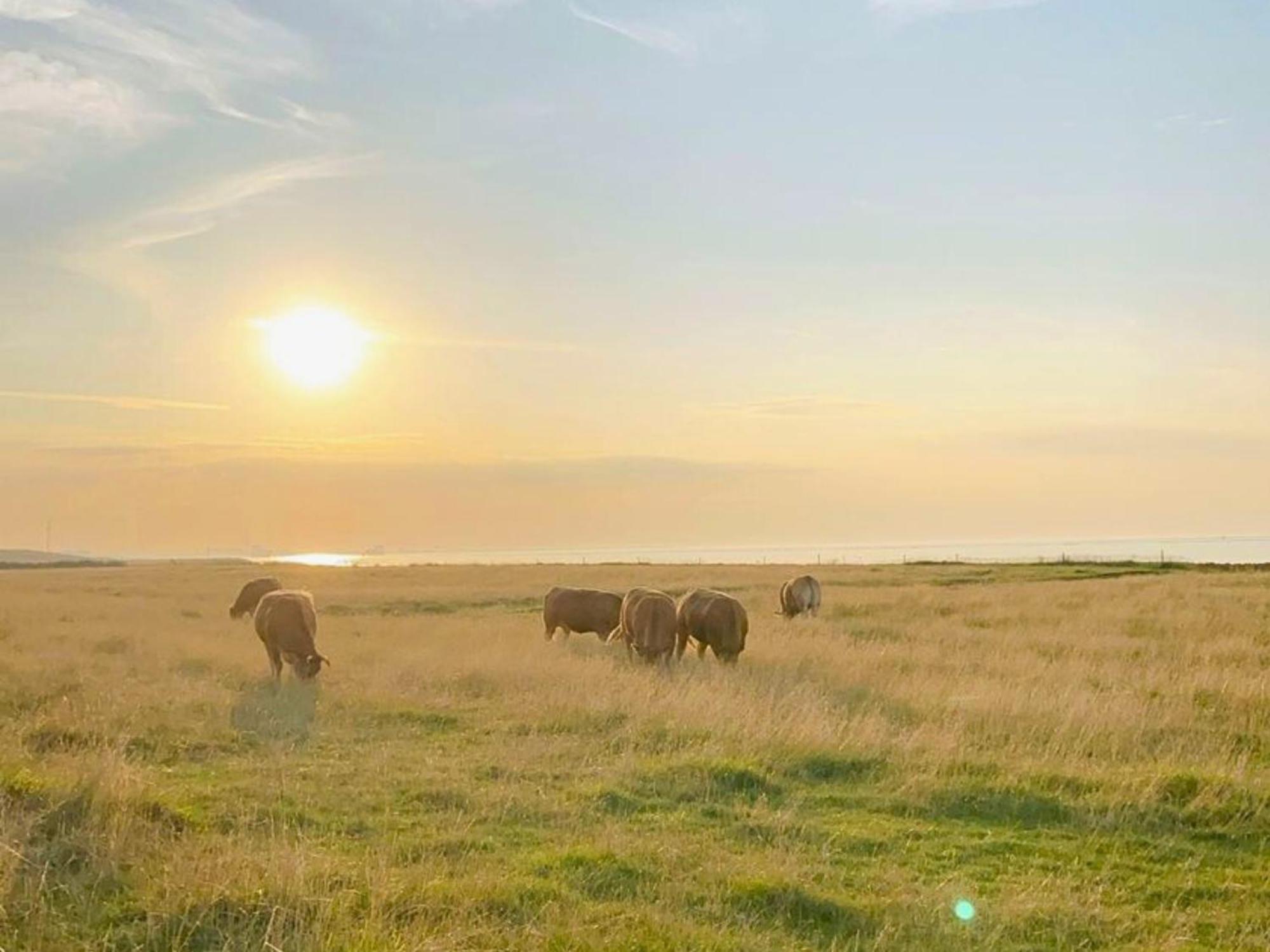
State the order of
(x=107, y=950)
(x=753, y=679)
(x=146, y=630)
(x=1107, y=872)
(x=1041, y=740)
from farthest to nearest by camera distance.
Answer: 1. (x=146, y=630)
2. (x=753, y=679)
3. (x=1041, y=740)
4. (x=1107, y=872)
5. (x=107, y=950)

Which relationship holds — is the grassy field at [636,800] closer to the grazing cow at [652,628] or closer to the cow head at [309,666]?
the cow head at [309,666]

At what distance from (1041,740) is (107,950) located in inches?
397

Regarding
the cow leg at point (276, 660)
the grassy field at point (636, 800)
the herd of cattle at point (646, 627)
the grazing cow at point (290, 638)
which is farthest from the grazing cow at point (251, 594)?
the cow leg at point (276, 660)

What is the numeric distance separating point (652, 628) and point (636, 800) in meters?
11.2

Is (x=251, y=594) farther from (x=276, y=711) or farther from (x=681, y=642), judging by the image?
(x=276, y=711)

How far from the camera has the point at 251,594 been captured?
107 ft

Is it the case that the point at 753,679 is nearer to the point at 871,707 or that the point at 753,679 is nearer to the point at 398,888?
the point at 871,707

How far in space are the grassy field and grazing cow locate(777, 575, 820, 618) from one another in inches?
416

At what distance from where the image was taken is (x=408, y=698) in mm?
15695

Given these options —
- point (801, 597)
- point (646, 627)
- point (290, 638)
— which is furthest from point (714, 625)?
point (801, 597)

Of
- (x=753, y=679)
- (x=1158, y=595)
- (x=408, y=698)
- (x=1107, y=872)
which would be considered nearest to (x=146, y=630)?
(x=408, y=698)

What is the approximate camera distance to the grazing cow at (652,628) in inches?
820

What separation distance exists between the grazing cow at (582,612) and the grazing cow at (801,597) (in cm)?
675

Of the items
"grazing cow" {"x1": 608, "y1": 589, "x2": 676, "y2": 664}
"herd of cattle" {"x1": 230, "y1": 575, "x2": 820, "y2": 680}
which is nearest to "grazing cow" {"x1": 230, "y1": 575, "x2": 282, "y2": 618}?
"herd of cattle" {"x1": 230, "y1": 575, "x2": 820, "y2": 680}
